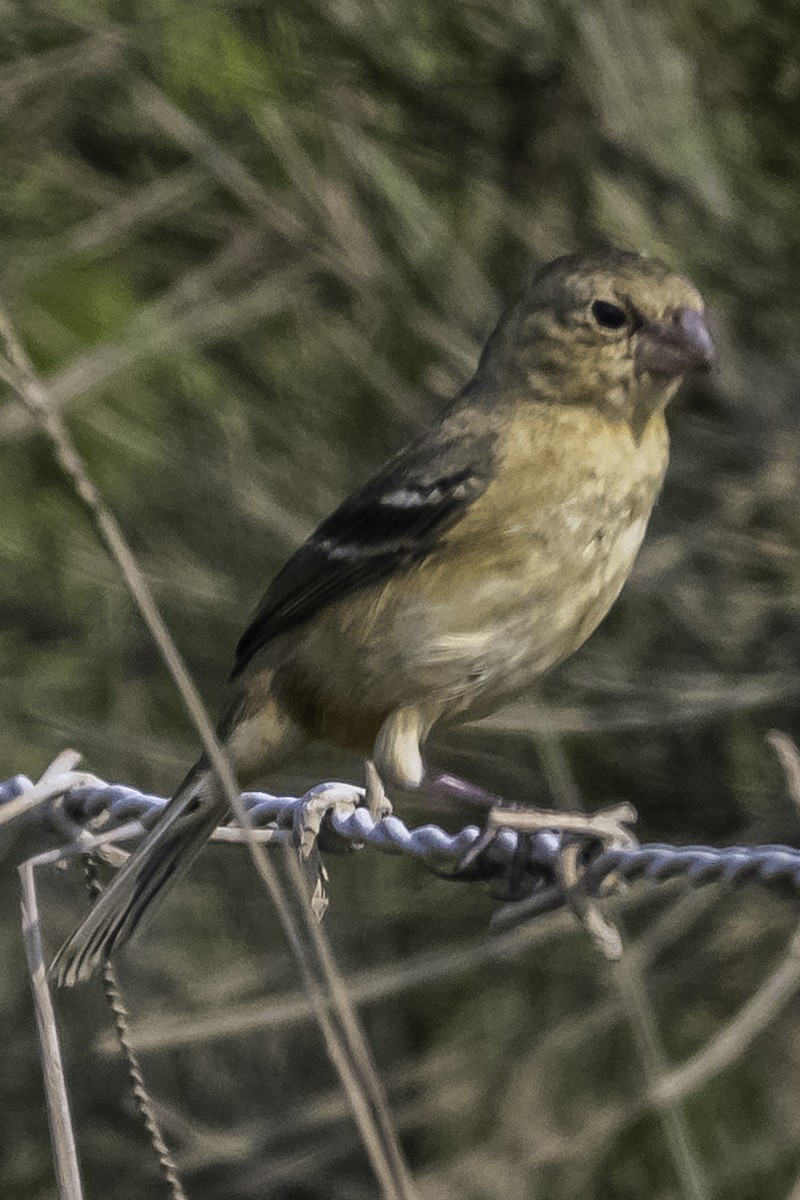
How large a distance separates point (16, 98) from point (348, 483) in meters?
1.70

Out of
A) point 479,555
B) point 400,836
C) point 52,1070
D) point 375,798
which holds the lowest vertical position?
point 52,1070

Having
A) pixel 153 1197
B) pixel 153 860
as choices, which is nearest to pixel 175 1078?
pixel 153 1197

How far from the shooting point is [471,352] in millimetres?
5055

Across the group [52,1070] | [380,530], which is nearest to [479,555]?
[380,530]

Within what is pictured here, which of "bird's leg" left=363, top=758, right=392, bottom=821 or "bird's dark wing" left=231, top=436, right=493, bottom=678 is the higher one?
"bird's dark wing" left=231, top=436, right=493, bottom=678

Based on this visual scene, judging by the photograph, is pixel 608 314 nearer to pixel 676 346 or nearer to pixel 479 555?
pixel 676 346

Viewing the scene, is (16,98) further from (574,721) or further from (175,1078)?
(175,1078)

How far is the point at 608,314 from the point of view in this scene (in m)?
3.76

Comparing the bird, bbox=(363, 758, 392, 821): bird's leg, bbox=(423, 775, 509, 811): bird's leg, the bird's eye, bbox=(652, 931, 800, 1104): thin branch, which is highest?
the bird's eye

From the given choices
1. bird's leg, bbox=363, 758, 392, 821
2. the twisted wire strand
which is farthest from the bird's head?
the twisted wire strand

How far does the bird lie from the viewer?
348 centimetres

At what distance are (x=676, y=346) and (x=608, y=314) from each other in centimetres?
20

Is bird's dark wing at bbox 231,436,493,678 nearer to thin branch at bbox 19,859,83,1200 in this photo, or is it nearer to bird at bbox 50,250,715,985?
bird at bbox 50,250,715,985

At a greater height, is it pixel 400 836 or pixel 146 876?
pixel 146 876
